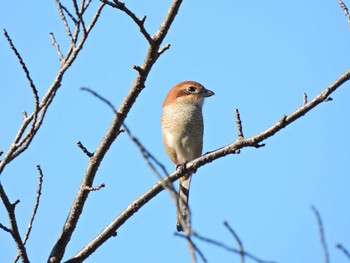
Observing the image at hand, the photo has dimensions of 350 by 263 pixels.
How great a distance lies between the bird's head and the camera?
6711 mm

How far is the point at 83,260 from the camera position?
3.93 m

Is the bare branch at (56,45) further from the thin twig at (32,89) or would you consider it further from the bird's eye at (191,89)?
the bird's eye at (191,89)

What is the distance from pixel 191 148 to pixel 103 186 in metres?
2.52

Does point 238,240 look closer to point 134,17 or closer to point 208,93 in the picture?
point 134,17

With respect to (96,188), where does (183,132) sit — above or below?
above

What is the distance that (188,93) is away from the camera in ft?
22.4

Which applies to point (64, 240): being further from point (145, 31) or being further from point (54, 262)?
point (145, 31)

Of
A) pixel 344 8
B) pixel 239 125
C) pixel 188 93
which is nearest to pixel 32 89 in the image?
pixel 239 125

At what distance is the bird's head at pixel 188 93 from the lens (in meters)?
6.71

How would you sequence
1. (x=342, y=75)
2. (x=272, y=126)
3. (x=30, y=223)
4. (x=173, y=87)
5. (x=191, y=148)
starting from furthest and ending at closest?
(x=173, y=87)
(x=191, y=148)
(x=30, y=223)
(x=272, y=126)
(x=342, y=75)

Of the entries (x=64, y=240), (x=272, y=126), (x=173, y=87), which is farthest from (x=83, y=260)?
(x=173, y=87)

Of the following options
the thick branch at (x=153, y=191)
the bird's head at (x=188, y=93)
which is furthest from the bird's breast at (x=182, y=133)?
the thick branch at (x=153, y=191)

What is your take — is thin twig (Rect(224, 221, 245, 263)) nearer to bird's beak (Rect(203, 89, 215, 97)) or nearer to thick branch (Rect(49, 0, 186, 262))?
thick branch (Rect(49, 0, 186, 262))

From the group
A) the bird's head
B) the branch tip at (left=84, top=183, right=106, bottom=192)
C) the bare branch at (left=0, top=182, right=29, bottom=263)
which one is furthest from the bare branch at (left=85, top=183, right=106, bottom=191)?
the bird's head
